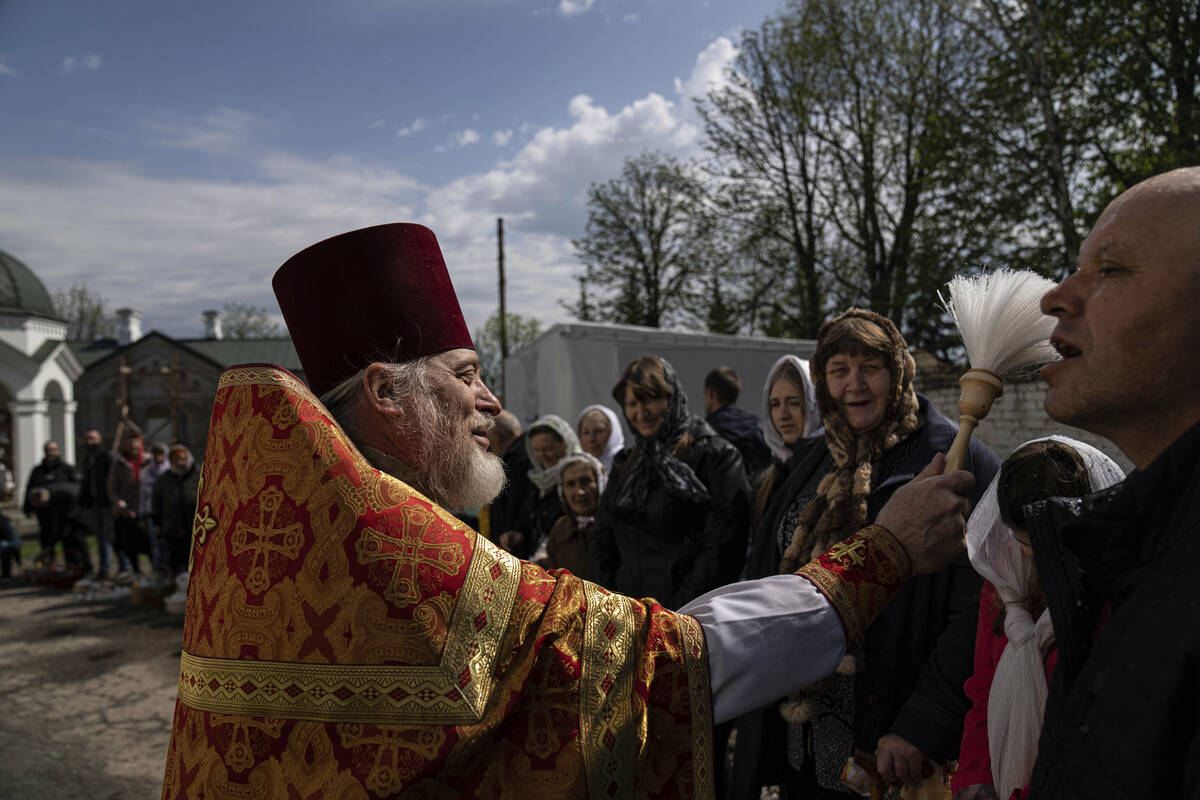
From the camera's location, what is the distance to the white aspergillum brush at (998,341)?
1682mm

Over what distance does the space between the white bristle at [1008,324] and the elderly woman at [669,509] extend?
1.97m

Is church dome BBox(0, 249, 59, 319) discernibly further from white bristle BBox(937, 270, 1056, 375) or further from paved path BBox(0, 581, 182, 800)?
white bristle BBox(937, 270, 1056, 375)

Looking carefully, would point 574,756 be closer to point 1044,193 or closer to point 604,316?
point 1044,193

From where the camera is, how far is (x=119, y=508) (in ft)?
34.7

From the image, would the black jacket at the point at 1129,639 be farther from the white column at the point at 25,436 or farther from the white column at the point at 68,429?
the white column at the point at 68,429

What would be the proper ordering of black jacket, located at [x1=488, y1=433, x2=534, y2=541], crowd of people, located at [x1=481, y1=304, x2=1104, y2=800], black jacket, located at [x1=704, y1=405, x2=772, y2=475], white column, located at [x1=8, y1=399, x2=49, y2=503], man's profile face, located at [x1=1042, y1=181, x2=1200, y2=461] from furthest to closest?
1. white column, located at [x1=8, y1=399, x2=49, y2=503]
2. black jacket, located at [x1=488, y1=433, x2=534, y2=541]
3. black jacket, located at [x1=704, y1=405, x2=772, y2=475]
4. crowd of people, located at [x1=481, y1=304, x2=1104, y2=800]
5. man's profile face, located at [x1=1042, y1=181, x2=1200, y2=461]

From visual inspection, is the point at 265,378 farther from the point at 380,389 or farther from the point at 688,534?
the point at 688,534

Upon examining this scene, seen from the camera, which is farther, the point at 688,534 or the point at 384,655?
the point at 688,534

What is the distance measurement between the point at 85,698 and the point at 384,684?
6.48m

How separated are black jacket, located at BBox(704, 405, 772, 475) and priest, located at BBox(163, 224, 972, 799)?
155 inches

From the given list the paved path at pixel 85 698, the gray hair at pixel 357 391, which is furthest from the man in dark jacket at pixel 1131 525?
the paved path at pixel 85 698

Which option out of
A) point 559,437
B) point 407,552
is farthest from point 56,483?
point 407,552

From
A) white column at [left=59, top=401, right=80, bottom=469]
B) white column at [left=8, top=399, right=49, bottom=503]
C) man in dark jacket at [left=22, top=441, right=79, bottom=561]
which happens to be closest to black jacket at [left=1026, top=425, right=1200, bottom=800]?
man in dark jacket at [left=22, top=441, right=79, bottom=561]

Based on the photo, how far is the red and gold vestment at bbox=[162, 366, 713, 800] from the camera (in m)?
1.33
